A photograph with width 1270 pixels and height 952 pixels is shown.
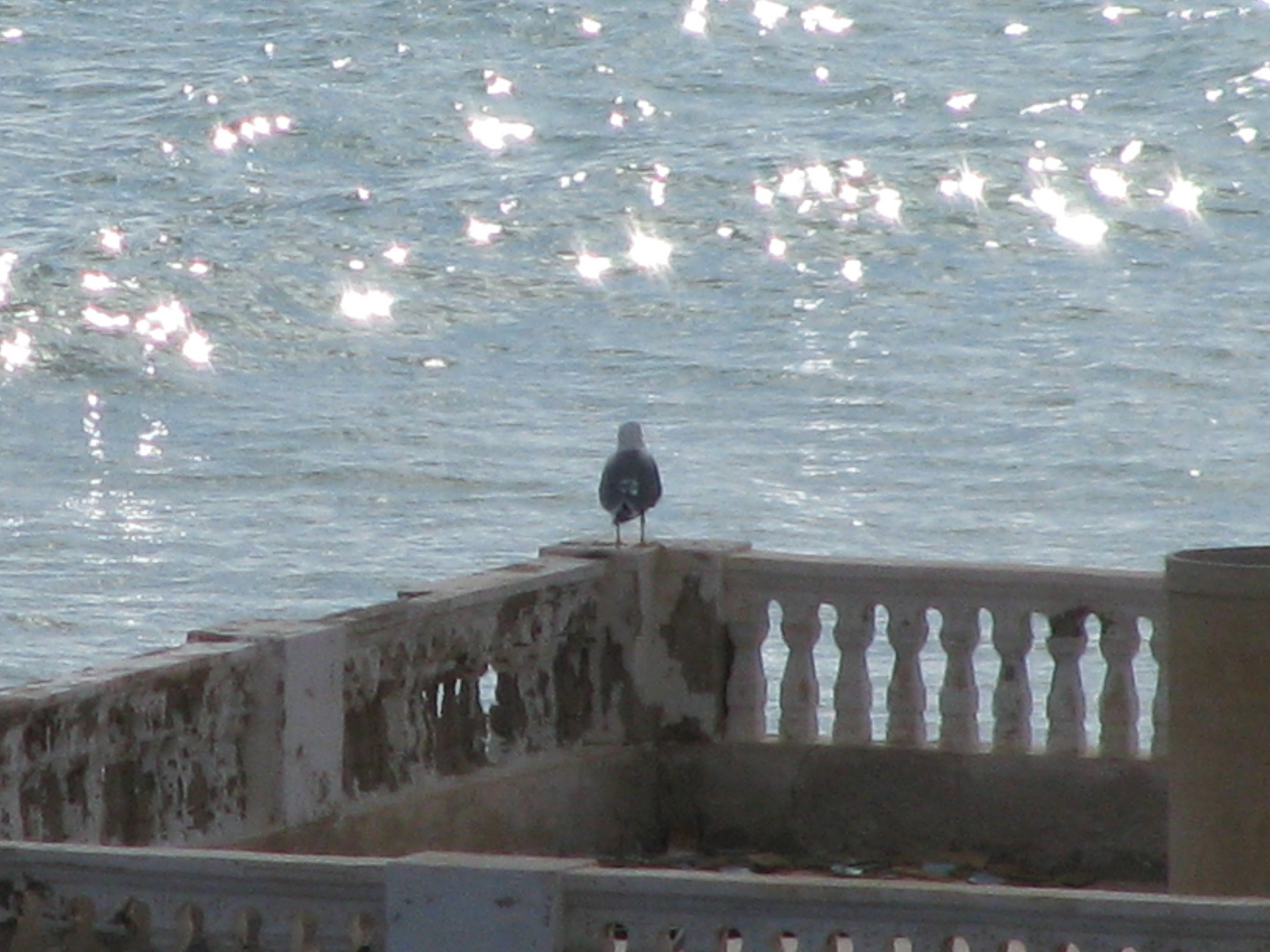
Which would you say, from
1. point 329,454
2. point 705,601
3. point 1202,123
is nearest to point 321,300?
point 329,454

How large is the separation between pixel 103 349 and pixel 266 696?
36278 mm

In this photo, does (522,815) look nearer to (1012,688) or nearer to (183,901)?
(1012,688)

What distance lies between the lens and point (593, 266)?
45.3 metres

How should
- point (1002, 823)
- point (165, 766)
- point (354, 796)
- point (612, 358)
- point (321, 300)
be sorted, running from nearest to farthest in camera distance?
point (165, 766) < point (354, 796) < point (1002, 823) < point (612, 358) < point (321, 300)

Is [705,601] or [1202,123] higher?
[1202,123]

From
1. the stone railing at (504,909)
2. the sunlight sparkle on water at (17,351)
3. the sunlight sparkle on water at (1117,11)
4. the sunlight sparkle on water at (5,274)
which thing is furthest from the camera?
the sunlight sparkle on water at (1117,11)

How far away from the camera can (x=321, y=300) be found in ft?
147

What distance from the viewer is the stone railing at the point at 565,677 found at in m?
7.62

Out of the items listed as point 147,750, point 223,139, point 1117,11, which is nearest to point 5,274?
point 223,139

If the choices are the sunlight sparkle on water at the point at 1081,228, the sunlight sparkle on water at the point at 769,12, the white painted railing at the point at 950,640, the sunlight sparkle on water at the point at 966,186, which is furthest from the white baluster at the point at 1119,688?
the sunlight sparkle on water at the point at 769,12

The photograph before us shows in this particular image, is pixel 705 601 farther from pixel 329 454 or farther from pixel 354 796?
pixel 329 454

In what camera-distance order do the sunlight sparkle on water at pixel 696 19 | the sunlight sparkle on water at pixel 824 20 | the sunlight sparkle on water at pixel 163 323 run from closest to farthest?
the sunlight sparkle on water at pixel 163 323 → the sunlight sparkle on water at pixel 824 20 → the sunlight sparkle on water at pixel 696 19

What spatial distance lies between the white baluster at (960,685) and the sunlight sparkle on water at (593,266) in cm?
3593

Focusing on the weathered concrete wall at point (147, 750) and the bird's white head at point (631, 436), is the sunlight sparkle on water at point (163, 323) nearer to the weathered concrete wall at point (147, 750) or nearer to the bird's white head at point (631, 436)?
the bird's white head at point (631, 436)
